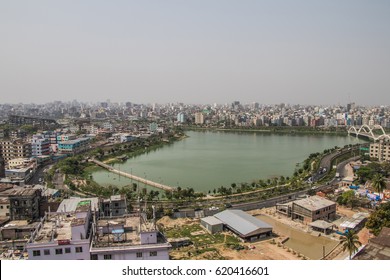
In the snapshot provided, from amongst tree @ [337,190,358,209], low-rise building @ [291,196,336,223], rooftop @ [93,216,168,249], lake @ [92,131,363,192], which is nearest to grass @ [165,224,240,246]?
low-rise building @ [291,196,336,223]

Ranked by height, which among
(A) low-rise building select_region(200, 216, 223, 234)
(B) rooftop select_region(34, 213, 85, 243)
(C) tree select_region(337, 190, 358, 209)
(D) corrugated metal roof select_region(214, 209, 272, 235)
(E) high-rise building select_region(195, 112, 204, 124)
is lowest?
(A) low-rise building select_region(200, 216, 223, 234)

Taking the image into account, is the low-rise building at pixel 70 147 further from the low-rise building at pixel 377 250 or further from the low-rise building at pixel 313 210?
the low-rise building at pixel 377 250

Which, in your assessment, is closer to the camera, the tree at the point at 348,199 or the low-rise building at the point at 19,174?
the tree at the point at 348,199

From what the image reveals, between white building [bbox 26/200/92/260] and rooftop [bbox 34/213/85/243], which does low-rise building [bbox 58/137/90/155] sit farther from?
white building [bbox 26/200/92/260]

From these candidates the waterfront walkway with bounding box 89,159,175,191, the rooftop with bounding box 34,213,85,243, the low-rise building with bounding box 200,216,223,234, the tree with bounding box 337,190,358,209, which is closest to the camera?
the rooftop with bounding box 34,213,85,243

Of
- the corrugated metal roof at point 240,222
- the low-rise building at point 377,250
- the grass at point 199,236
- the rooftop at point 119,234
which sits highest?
the rooftop at point 119,234

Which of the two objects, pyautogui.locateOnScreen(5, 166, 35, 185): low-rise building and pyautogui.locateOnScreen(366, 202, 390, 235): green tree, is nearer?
pyautogui.locateOnScreen(366, 202, 390, 235): green tree

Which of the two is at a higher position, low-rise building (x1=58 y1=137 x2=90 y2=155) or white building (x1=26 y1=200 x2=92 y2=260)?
white building (x1=26 y1=200 x2=92 y2=260)

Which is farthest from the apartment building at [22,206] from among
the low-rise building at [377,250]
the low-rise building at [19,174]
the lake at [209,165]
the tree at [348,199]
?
the tree at [348,199]

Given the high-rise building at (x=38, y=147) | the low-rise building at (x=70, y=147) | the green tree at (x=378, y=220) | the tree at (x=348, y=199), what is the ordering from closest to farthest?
the green tree at (x=378, y=220), the tree at (x=348, y=199), the high-rise building at (x=38, y=147), the low-rise building at (x=70, y=147)
